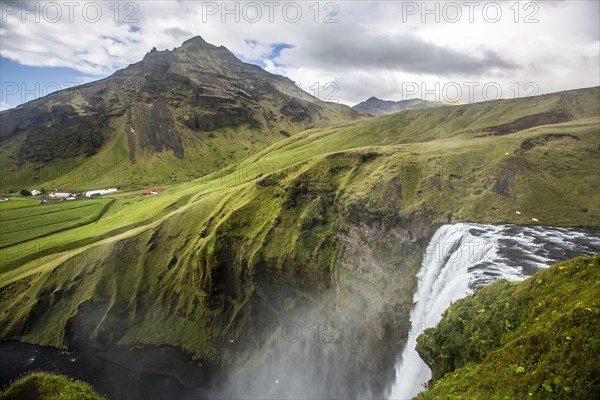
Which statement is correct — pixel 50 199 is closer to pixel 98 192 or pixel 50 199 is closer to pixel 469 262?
pixel 98 192

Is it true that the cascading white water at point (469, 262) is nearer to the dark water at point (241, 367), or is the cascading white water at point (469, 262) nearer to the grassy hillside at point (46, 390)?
the dark water at point (241, 367)

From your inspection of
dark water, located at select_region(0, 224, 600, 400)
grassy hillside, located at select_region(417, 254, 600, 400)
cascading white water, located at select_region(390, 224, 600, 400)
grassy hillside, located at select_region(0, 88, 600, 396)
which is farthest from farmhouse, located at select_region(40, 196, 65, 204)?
grassy hillside, located at select_region(417, 254, 600, 400)

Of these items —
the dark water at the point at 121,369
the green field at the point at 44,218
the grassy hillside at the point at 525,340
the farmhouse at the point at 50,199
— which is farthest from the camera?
the farmhouse at the point at 50,199

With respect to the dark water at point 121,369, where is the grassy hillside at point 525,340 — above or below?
above

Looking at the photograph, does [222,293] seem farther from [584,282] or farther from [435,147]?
[584,282]

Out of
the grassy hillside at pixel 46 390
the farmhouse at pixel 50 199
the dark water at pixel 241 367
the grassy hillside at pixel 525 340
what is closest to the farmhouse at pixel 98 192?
the farmhouse at pixel 50 199

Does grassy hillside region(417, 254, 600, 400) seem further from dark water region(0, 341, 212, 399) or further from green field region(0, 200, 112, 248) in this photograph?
green field region(0, 200, 112, 248)
